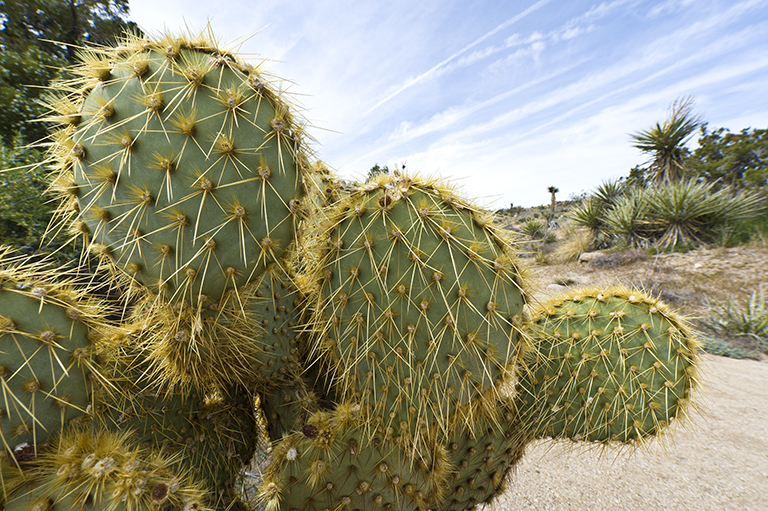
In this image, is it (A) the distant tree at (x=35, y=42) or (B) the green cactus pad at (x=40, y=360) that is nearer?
(B) the green cactus pad at (x=40, y=360)

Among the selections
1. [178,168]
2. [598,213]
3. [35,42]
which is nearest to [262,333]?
[178,168]

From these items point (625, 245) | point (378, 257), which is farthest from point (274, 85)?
point (625, 245)

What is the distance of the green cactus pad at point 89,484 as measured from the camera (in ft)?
1.91

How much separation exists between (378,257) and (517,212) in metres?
26.6

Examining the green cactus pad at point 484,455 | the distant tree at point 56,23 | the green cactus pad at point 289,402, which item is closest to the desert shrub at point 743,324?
the green cactus pad at point 484,455

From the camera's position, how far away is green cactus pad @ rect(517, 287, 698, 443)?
1.18 meters

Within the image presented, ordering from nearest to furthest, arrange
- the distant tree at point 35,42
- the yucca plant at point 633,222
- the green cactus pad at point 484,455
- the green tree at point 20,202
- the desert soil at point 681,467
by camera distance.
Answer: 1. the green cactus pad at point 484,455
2. the desert soil at point 681,467
3. the green tree at point 20,202
4. the distant tree at point 35,42
5. the yucca plant at point 633,222

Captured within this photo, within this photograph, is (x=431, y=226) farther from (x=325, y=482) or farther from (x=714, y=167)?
(x=714, y=167)

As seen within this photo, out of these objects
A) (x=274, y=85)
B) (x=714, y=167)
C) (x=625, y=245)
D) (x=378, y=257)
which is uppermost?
(x=714, y=167)

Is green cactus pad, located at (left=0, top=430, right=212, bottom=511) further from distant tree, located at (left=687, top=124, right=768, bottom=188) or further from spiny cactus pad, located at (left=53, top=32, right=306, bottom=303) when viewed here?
distant tree, located at (left=687, top=124, right=768, bottom=188)

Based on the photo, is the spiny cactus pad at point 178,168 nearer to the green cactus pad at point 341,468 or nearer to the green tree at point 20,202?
the green cactus pad at point 341,468

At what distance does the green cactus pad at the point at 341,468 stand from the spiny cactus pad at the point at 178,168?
0.47 metres

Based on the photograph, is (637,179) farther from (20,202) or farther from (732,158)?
(20,202)

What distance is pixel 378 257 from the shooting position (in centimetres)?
85
